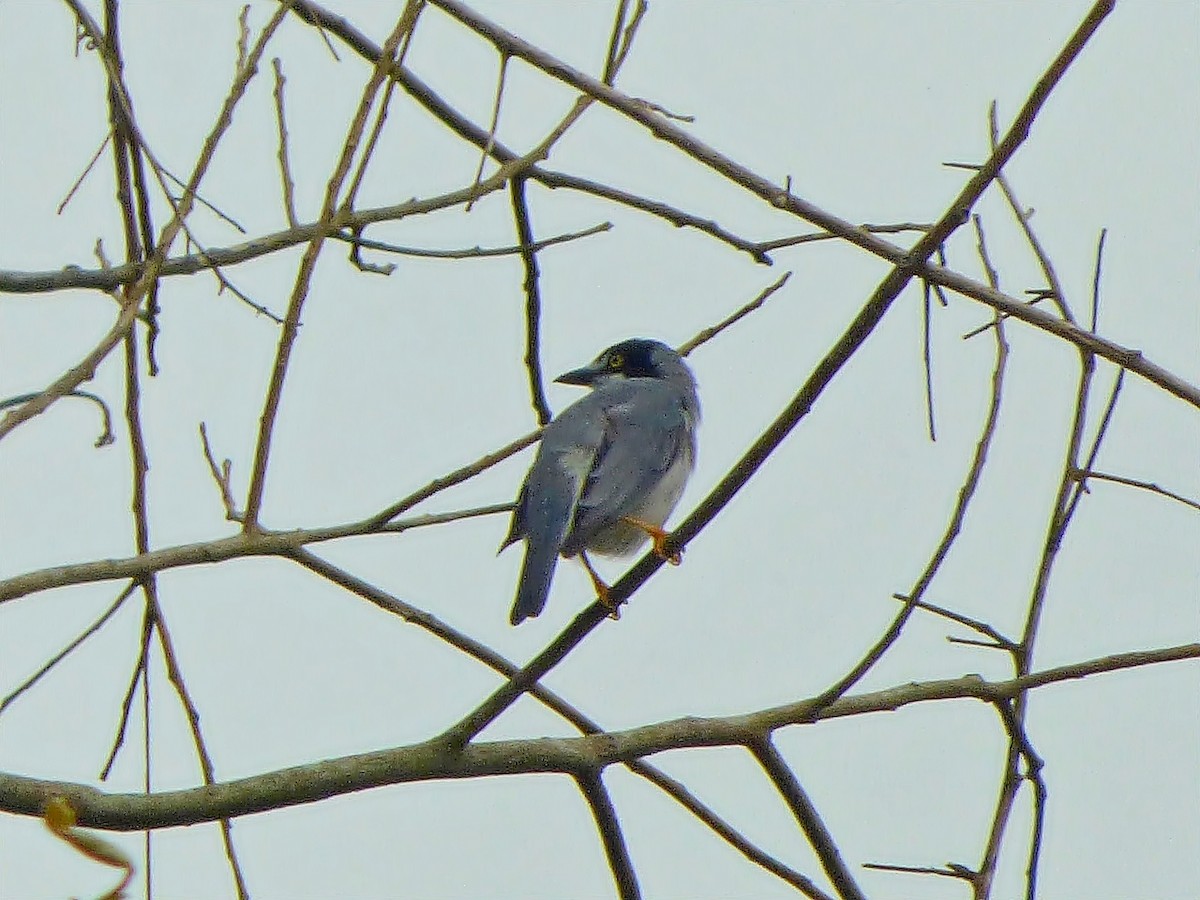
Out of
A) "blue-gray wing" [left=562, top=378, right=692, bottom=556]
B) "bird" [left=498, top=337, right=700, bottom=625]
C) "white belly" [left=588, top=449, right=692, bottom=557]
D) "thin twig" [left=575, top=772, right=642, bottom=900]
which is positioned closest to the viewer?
"thin twig" [left=575, top=772, right=642, bottom=900]

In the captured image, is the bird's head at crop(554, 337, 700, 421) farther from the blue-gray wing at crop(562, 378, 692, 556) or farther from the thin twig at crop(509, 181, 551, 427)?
the thin twig at crop(509, 181, 551, 427)

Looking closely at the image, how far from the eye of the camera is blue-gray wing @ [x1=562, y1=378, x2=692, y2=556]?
5492 millimetres

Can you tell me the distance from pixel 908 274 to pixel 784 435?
374 millimetres

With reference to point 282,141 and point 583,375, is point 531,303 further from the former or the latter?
point 583,375

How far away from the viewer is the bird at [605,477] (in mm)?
5164

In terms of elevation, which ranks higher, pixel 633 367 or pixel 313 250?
pixel 633 367

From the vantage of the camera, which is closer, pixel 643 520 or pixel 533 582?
pixel 533 582

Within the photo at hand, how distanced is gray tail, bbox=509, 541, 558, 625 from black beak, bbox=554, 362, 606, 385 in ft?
7.11

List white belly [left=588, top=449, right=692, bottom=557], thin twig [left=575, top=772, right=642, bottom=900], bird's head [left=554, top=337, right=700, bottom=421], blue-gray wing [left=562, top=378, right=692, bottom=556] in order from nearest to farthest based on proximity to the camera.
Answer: thin twig [left=575, top=772, right=642, bottom=900]
blue-gray wing [left=562, top=378, right=692, bottom=556]
white belly [left=588, top=449, right=692, bottom=557]
bird's head [left=554, top=337, right=700, bottom=421]

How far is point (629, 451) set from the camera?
19.3ft

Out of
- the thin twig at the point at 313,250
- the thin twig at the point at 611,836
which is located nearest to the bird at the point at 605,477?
the thin twig at the point at 611,836

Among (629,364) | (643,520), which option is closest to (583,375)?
(629,364)

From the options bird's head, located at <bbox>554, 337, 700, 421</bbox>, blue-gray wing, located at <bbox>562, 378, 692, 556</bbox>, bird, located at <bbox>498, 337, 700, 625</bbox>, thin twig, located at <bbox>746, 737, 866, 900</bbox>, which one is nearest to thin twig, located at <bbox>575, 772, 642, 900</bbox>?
thin twig, located at <bbox>746, 737, 866, 900</bbox>

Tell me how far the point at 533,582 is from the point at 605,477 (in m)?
0.87
